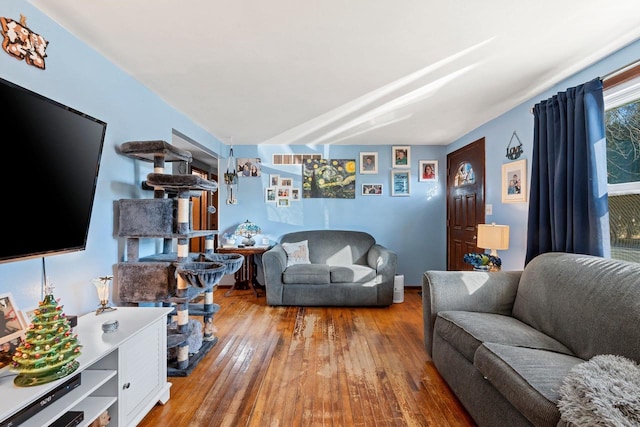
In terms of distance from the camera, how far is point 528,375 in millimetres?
1314

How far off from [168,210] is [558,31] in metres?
2.78

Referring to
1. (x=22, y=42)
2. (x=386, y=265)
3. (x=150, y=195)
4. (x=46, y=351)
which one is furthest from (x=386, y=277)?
(x=22, y=42)

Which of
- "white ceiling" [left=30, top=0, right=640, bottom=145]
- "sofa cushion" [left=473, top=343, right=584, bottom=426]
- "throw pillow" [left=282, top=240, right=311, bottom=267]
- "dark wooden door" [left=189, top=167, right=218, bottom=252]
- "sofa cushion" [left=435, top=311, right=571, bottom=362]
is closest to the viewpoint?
"sofa cushion" [left=473, top=343, right=584, bottom=426]

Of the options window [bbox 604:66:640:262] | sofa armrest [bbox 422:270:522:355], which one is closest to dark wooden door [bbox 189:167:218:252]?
sofa armrest [bbox 422:270:522:355]

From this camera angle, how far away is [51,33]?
1642mm

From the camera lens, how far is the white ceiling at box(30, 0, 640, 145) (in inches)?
61.6

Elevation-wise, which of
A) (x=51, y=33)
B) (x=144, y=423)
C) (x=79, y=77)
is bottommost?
(x=144, y=423)

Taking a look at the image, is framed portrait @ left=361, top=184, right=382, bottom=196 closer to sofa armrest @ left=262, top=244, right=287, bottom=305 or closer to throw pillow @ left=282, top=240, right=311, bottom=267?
throw pillow @ left=282, top=240, right=311, bottom=267

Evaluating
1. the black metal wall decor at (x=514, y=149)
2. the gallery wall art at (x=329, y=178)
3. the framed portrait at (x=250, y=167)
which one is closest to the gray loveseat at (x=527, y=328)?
the black metal wall decor at (x=514, y=149)

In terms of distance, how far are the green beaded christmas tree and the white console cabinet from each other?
32 millimetres

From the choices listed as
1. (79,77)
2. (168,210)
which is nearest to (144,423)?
(168,210)

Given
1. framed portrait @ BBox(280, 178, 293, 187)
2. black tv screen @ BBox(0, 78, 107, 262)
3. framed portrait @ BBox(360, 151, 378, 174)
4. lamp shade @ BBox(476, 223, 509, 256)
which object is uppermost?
framed portrait @ BBox(360, 151, 378, 174)

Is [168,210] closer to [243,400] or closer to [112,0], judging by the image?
[112,0]

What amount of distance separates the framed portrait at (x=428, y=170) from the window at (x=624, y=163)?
2.45 metres
